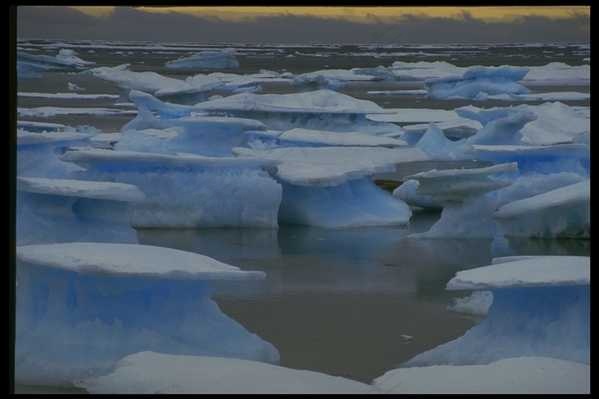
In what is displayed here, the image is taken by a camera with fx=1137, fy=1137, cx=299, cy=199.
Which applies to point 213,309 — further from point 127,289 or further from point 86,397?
point 86,397

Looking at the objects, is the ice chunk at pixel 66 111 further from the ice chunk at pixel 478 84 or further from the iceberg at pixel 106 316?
the ice chunk at pixel 478 84

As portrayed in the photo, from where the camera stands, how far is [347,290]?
4.06 meters

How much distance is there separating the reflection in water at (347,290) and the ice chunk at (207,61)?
653mm

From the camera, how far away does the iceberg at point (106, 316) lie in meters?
3.65

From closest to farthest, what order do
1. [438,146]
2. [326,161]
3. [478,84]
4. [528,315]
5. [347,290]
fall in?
[528,315], [347,290], [478,84], [438,146], [326,161]

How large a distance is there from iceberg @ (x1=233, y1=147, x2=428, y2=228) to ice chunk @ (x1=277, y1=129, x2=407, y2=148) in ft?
0.09

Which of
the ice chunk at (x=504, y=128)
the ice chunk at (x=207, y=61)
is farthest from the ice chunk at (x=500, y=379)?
the ice chunk at (x=207, y=61)

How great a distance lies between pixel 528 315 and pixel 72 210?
5.50 feet

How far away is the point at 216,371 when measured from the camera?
138 inches

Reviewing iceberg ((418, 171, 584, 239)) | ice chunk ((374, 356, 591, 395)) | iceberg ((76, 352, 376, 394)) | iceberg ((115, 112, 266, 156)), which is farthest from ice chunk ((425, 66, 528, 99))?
iceberg ((76, 352, 376, 394))

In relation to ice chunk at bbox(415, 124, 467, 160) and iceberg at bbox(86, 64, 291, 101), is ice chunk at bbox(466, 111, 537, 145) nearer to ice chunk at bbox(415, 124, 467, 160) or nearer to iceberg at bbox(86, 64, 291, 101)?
ice chunk at bbox(415, 124, 467, 160)

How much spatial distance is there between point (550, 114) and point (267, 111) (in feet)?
3.59

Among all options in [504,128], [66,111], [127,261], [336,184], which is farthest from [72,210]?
[504,128]

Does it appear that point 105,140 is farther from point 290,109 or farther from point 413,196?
point 413,196
